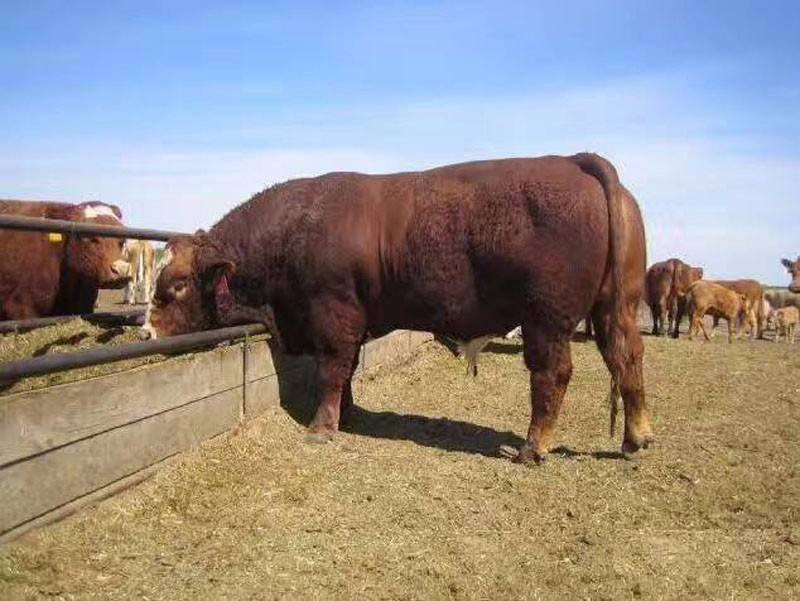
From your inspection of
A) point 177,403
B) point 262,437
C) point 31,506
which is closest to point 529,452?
point 262,437

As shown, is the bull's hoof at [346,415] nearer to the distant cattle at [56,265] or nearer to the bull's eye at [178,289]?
the bull's eye at [178,289]

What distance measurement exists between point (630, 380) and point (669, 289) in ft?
56.7

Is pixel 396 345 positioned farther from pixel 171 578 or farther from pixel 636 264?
pixel 171 578

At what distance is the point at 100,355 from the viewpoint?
3.90 m

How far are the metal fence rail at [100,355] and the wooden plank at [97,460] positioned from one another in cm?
38

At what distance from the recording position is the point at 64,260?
7.08 meters

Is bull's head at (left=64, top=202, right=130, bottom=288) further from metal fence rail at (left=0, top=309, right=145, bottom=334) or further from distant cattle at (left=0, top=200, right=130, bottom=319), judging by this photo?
metal fence rail at (left=0, top=309, right=145, bottom=334)

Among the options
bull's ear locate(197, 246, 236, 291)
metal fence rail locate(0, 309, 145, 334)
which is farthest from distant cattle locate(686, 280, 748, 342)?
metal fence rail locate(0, 309, 145, 334)

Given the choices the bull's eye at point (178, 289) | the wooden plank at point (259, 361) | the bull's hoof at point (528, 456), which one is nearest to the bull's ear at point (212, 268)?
the bull's eye at point (178, 289)

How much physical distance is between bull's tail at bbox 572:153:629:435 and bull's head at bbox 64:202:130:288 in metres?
4.55

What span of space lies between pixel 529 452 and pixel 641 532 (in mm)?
1436

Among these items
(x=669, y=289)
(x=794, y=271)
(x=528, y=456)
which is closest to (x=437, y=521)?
(x=528, y=456)

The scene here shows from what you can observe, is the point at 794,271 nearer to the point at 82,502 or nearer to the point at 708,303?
the point at 708,303

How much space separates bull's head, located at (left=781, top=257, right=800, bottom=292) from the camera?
26656 millimetres
